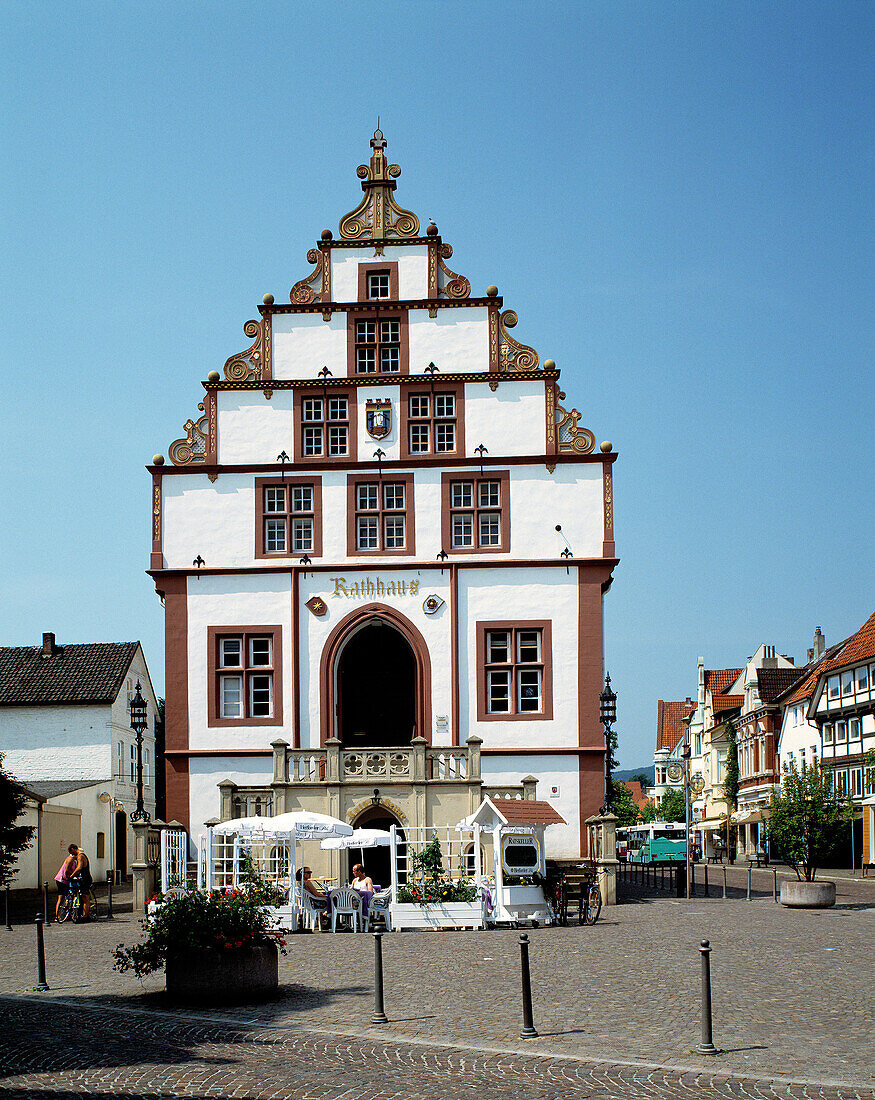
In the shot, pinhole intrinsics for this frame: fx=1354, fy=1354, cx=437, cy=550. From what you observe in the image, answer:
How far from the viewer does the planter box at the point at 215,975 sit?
14.6m

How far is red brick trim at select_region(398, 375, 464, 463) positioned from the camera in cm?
3481

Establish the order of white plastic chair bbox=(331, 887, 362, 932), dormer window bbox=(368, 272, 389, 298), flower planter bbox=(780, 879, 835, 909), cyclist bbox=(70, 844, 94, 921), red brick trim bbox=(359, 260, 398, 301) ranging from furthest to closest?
1. dormer window bbox=(368, 272, 389, 298)
2. red brick trim bbox=(359, 260, 398, 301)
3. flower planter bbox=(780, 879, 835, 909)
4. cyclist bbox=(70, 844, 94, 921)
5. white plastic chair bbox=(331, 887, 362, 932)

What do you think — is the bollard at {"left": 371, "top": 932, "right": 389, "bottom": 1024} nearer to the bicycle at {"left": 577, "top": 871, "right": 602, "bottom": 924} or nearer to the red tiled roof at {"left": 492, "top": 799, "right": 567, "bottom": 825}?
the red tiled roof at {"left": 492, "top": 799, "right": 567, "bottom": 825}

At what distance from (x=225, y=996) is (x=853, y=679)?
49.9 metres

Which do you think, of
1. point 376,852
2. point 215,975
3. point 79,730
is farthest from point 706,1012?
point 79,730

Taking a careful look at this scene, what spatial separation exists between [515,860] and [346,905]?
3.35 m

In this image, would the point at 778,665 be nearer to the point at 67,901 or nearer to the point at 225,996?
the point at 67,901

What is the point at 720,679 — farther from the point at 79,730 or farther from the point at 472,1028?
the point at 472,1028

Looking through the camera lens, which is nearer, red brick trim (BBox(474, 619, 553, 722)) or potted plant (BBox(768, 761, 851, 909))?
red brick trim (BBox(474, 619, 553, 722))

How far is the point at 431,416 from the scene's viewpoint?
35094 mm

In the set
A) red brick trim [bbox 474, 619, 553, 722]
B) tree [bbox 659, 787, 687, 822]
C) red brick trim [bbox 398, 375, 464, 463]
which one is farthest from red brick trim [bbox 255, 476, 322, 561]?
tree [bbox 659, 787, 687, 822]

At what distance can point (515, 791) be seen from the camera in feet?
104

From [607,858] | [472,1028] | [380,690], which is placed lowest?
[607,858]

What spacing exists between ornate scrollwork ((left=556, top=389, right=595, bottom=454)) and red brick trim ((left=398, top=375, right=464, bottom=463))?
252 centimetres
